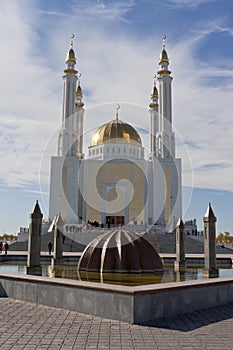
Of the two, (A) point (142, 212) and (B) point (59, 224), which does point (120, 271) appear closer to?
(B) point (59, 224)

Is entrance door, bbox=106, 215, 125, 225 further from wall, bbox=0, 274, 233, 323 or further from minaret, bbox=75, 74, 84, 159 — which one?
wall, bbox=0, 274, 233, 323

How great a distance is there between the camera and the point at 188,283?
6.45 meters

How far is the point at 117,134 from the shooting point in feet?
123

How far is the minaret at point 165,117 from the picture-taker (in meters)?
34.4

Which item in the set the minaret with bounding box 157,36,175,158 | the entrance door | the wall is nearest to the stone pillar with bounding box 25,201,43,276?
the wall

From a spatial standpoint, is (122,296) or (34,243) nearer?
(122,296)

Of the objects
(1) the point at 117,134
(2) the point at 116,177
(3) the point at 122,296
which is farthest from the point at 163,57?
(3) the point at 122,296

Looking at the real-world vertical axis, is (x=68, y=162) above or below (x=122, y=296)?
above

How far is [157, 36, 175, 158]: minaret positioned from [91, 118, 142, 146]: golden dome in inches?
158

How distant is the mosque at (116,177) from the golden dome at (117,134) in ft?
0.45

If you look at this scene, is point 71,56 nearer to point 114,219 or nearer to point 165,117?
point 165,117

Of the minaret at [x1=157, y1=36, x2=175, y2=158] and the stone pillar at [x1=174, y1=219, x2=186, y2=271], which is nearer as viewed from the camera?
the stone pillar at [x1=174, y1=219, x2=186, y2=271]

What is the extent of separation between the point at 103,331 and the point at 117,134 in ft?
108

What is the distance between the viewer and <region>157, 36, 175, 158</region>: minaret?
34406 millimetres
